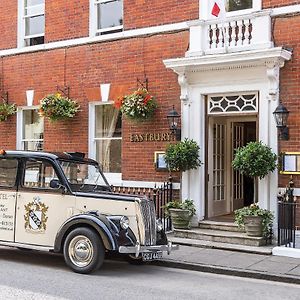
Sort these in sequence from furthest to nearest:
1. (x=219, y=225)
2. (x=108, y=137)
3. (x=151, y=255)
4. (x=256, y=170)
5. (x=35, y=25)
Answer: (x=35, y=25) → (x=108, y=137) → (x=219, y=225) → (x=256, y=170) → (x=151, y=255)

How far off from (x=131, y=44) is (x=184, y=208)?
4243mm

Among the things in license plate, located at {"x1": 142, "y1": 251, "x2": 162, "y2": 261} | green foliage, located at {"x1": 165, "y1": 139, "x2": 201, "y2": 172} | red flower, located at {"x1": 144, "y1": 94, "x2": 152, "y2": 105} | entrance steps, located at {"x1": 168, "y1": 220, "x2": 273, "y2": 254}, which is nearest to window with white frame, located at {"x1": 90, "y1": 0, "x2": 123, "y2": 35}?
red flower, located at {"x1": 144, "y1": 94, "x2": 152, "y2": 105}

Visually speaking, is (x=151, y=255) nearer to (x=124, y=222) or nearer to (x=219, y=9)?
(x=124, y=222)

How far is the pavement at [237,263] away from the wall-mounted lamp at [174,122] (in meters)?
2.88

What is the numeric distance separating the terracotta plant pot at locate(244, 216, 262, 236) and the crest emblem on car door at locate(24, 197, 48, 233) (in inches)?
156

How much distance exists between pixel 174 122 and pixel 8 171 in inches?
161

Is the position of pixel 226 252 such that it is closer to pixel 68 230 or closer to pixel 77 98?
pixel 68 230

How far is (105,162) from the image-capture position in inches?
548

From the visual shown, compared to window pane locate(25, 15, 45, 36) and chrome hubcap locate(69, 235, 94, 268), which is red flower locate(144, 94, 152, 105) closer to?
window pane locate(25, 15, 45, 36)

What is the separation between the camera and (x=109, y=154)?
546 inches

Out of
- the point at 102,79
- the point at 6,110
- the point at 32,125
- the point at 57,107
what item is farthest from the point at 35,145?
the point at 102,79

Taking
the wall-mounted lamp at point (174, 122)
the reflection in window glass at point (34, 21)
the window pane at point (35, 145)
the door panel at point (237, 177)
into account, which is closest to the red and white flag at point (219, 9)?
the wall-mounted lamp at point (174, 122)

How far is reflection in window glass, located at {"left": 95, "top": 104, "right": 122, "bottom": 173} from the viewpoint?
13.7m

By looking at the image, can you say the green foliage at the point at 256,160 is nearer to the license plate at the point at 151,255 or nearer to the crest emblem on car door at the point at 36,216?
the license plate at the point at 151,255
